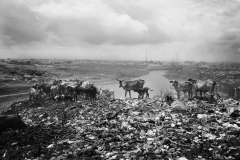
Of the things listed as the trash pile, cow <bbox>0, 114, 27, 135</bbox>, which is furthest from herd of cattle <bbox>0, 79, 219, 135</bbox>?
the trash pile

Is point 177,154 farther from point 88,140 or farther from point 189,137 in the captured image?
point 88,140

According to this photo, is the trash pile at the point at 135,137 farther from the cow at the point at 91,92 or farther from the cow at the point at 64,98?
the cow at the point at 91,92

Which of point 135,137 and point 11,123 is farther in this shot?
point 11,123

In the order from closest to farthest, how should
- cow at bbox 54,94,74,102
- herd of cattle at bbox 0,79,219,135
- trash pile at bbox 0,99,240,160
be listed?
1. trash pile at bbox 0,99,240,160
2. herd of cattle at bbox 0,79,219,135
3. cow at bbox 54,94,74,102

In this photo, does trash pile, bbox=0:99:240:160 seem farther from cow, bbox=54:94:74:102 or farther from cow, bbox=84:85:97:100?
cow, bbox=84:85:97:100

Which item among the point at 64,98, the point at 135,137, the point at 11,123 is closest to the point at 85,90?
the point at 64,98

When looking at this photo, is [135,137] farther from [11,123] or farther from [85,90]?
[85,90]

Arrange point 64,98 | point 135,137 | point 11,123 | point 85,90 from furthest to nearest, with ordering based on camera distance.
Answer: point 85,90 → point 64,98 → point 11,123 → point 135,137

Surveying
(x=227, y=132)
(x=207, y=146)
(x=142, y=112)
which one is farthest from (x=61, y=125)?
(x=227, y=132)

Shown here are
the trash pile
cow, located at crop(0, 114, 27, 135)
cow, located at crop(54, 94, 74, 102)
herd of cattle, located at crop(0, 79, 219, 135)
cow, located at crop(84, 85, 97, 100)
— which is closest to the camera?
the trash pile

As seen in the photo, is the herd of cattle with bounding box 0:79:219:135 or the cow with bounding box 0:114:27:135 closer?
the cow with bounding box 0:114:27:135

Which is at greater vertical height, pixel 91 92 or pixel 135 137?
pixel 135 137
